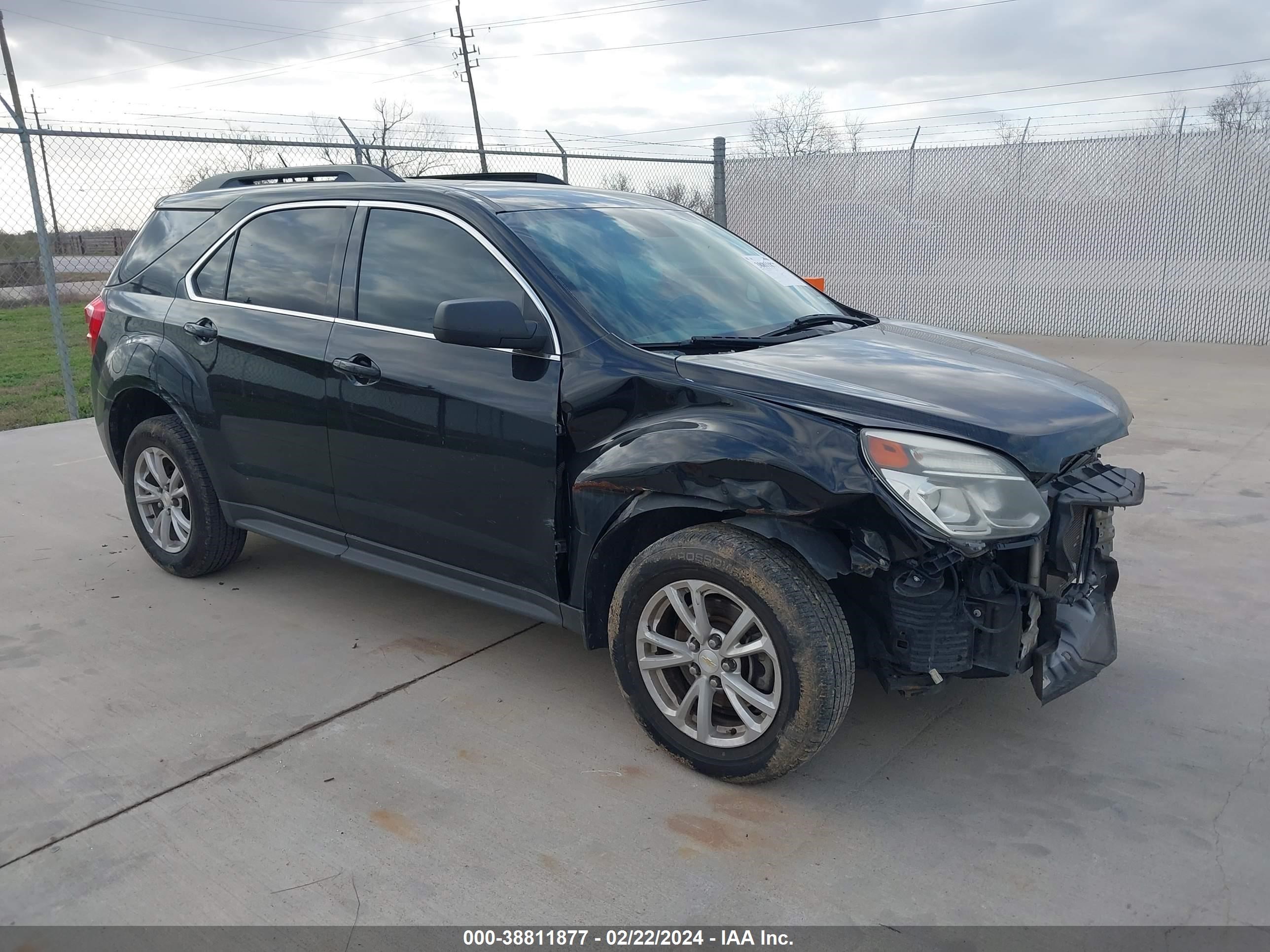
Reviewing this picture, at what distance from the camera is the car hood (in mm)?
2943

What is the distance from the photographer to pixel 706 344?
11.5 feet

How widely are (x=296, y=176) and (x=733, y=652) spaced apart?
10.7ft

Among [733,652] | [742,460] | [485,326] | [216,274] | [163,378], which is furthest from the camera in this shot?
[163,378]

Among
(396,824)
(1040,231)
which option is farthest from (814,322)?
(1040,231)

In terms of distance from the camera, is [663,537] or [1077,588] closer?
[1077,588]

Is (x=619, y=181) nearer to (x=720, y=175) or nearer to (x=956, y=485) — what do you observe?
(x=720, y=175)

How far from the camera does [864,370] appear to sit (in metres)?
3.29

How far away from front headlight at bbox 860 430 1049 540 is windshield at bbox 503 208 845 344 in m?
0.97

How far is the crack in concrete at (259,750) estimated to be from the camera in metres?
2.97

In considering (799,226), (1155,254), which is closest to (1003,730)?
(1155,254)

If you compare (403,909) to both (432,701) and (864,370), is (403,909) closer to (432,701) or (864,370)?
(432,701)

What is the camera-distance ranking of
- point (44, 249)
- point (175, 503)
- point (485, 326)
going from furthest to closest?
point (44, 249)
point (175, 503)
point (485, 326)

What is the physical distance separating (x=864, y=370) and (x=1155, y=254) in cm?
1178

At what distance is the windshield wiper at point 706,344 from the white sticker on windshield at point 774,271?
968mm
